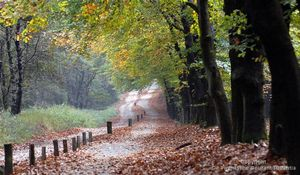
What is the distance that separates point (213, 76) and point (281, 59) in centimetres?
695

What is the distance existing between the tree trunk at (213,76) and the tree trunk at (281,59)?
6.39 m

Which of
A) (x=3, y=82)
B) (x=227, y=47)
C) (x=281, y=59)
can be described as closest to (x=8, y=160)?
(x=227, y=47)

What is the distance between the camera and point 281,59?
5.02 meters

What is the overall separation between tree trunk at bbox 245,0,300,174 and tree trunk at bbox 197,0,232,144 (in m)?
6.39

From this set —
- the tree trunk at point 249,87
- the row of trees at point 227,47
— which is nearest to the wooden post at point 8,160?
the row of trees at point 227,47

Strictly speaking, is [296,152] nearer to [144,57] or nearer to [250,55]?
[250,55]

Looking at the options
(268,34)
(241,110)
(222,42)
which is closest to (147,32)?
(222,42)

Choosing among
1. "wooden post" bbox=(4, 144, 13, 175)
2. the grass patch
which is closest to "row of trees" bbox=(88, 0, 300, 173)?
"wooden post" bbox=(4, 144, 13, 175)

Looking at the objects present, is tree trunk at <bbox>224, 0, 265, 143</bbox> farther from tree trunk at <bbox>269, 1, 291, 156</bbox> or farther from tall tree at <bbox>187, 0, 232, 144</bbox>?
tree trunk at <bbox>269, 1, 291, 156</bbox>

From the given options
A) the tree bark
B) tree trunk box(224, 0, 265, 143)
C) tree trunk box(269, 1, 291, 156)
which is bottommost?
tree trunk box(269, 1, 291, 156)

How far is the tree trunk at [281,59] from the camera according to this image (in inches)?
197

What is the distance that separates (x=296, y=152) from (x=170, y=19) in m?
18.8

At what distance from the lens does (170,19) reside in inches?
920

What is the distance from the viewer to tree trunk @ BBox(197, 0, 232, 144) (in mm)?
11570
